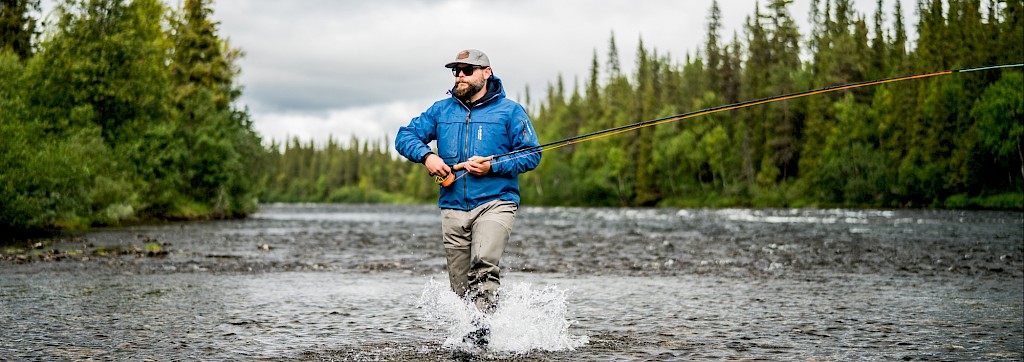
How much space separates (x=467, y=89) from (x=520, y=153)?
62 cm

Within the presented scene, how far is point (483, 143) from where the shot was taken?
20.9 ft

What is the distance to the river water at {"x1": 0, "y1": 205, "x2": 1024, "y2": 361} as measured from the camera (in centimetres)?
646

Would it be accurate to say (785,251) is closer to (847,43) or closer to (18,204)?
(18,204)

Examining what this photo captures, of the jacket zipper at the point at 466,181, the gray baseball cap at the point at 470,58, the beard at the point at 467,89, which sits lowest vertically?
the jacket zipper at the point at 466,181

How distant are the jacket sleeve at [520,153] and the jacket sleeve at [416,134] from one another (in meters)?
0.58

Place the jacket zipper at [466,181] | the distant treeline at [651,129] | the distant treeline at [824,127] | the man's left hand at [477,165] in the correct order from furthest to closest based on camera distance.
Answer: the distant treeline at [824,127]
the distant treeline at [651,129]
the jacket zipper at [466,181]
the man's left hand at [477,165]

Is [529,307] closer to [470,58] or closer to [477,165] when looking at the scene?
[477,165]

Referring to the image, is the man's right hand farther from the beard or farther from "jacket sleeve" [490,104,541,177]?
the beard

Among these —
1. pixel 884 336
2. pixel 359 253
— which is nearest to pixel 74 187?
pixel 359 253

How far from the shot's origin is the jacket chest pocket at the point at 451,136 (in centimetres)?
644

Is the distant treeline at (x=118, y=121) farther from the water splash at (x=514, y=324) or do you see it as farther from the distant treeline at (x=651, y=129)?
the water splash at (x=514, y=324)

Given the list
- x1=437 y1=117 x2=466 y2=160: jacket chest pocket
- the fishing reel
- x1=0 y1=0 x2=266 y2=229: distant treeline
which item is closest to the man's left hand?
the fishing reel

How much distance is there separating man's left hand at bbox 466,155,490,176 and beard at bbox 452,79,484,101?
0.51m

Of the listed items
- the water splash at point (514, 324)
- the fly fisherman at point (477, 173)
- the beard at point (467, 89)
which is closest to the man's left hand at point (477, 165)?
the fly fisherman at point (477, 173)
